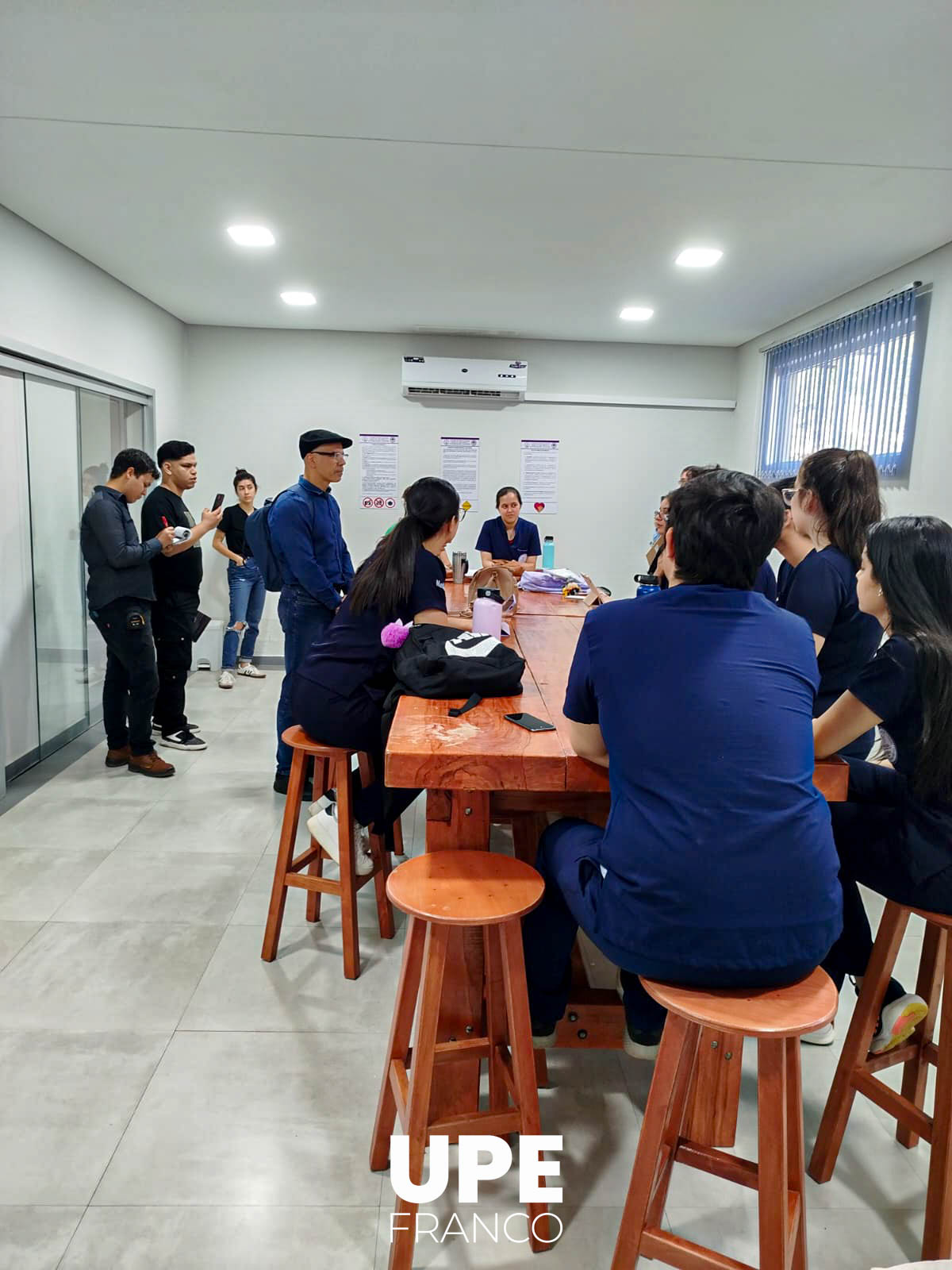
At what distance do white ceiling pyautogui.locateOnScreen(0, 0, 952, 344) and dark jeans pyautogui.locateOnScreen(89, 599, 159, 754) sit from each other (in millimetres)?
1753

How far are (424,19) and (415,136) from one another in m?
0.67

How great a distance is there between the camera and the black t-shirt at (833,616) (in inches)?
75.9

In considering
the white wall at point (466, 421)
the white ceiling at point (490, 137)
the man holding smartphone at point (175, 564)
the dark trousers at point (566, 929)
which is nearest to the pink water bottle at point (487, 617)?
the dark trousers at point (566, 929)

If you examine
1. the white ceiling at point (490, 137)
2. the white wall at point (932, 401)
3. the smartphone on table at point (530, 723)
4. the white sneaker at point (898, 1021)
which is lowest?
the white sneaker at point (898, 1021)

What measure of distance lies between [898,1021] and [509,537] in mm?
4230

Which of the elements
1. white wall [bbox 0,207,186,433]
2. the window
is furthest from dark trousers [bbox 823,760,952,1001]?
white wall [bbox 0,207,186,433]

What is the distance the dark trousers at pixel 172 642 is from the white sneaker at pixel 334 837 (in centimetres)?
188

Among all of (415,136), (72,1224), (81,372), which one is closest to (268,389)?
(81,372)

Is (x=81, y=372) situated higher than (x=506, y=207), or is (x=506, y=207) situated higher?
(x=506, y=207)

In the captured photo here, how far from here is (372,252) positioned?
154 inches

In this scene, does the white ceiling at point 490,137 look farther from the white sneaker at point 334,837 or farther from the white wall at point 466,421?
the white sneaker at point 334,837

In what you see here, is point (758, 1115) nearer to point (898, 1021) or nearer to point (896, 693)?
point (898, 1021)

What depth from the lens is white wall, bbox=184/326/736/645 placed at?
6.02m

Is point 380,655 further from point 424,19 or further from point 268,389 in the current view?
point 268,389
